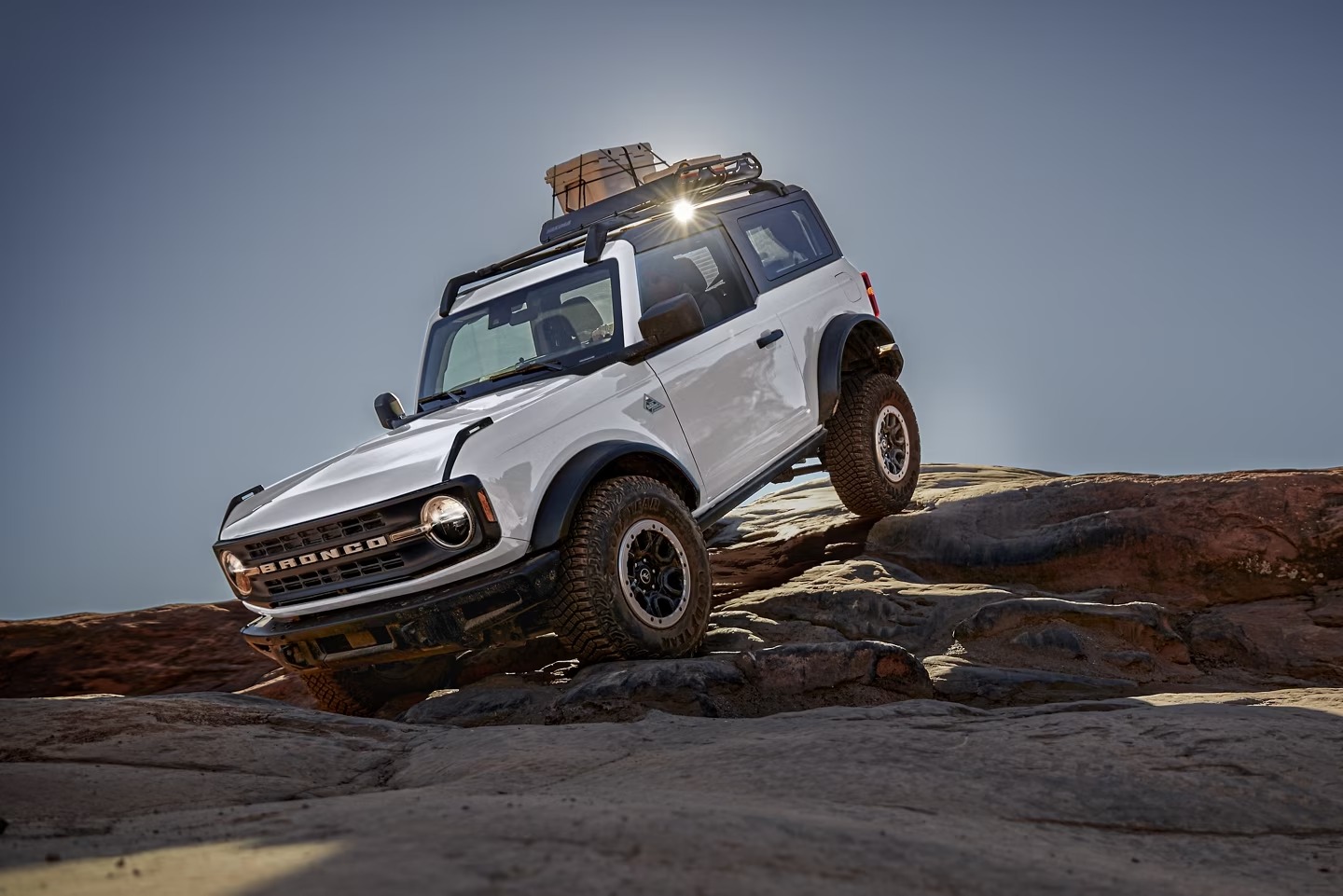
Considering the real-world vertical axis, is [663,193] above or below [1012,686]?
above

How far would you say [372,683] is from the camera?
559 centimetres

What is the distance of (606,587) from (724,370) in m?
1.63

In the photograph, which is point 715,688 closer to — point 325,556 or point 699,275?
point 325,556

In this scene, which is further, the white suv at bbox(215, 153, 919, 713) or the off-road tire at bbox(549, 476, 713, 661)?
the off-road tire at bbox(549, 476, 713, 661)

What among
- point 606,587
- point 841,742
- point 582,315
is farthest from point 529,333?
point 841,742

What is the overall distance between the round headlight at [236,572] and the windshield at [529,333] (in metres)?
1.39

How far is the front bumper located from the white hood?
0.44 m

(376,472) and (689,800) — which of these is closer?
(689,800)

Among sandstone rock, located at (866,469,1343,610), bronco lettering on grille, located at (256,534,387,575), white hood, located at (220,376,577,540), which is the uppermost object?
white hood, located at (220,376,577,540)

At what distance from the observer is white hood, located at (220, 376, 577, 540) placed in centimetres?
442

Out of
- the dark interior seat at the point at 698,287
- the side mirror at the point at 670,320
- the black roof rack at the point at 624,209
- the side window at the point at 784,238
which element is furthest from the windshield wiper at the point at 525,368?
the side window at the point at 784,238

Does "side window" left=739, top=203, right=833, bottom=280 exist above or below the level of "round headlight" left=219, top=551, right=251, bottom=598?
above

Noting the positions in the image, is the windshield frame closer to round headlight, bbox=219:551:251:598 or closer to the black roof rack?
the black roof rack

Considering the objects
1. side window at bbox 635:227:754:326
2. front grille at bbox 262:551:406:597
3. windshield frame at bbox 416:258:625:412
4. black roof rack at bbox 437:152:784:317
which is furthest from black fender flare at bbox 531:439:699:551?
black roof rack at bbox 437:152:784:317
